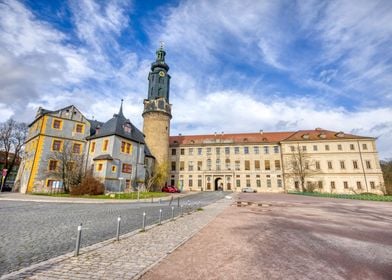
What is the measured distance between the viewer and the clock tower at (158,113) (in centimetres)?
4506

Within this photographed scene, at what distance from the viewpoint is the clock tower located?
45062 millimetres

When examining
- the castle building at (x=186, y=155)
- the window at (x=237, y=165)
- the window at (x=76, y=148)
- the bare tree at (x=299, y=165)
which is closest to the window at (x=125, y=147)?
the castle building at (x=186, y=155)

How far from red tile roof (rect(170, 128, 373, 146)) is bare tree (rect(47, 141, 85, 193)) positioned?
30.9 m

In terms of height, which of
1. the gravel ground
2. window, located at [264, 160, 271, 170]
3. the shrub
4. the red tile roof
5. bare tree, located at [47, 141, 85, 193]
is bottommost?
the gravel ground

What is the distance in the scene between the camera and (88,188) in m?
24.5

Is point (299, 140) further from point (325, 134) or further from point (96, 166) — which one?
point (96, 166)

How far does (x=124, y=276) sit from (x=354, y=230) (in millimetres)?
9548

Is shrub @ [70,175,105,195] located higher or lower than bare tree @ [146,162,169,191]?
lower

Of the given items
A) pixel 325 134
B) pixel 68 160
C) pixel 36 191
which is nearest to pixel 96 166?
pixel 68 160

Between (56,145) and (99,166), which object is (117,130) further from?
(56,145)

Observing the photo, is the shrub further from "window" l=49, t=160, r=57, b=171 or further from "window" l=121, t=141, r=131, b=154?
"window" l=49, t=160, r=57, b=171

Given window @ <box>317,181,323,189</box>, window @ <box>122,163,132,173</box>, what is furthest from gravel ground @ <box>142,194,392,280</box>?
window @ <box>317,181,323,189</box>

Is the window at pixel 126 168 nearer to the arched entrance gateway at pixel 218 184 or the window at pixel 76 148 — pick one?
the window at pixel 76 148

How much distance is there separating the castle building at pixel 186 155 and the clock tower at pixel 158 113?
22cm
